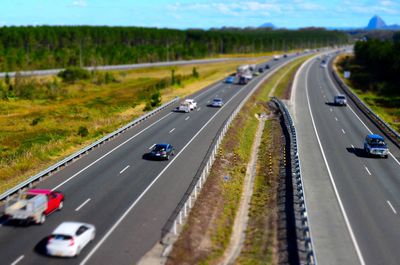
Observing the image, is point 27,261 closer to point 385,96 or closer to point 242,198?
point 242,198

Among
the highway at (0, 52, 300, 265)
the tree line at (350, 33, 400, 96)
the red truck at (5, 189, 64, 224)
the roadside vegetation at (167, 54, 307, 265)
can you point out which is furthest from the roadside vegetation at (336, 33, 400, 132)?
the red truck at (5, 189, 64, 224)

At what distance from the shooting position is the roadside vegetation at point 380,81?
77938 mm

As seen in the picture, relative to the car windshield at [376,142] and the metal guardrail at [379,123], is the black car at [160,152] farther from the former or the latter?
the metal guardrail at [379,123]

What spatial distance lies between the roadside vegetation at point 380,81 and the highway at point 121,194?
1177 inches

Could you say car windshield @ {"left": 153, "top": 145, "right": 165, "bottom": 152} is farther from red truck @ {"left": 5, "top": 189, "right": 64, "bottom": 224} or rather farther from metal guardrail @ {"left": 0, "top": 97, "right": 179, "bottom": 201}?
red truck @ {"left": 5, "top": 189, "right": 64, "bottom": 224}

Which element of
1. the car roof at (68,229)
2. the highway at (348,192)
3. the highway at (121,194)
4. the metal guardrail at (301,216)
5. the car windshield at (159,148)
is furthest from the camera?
the car windshield at (159,148)

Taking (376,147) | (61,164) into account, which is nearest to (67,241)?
(61,164)

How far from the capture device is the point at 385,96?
92.4m

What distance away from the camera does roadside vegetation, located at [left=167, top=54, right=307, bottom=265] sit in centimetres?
2322

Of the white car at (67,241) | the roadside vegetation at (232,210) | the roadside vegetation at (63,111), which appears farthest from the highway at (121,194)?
the roadside vegetation at (63,111)

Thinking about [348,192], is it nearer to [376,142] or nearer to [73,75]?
[376,142]

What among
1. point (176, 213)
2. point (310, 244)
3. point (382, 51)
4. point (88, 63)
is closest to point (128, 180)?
point (176, 213)

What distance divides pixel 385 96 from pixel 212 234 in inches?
2995

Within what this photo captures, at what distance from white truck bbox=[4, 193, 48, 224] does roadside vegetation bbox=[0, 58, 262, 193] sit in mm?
7471
